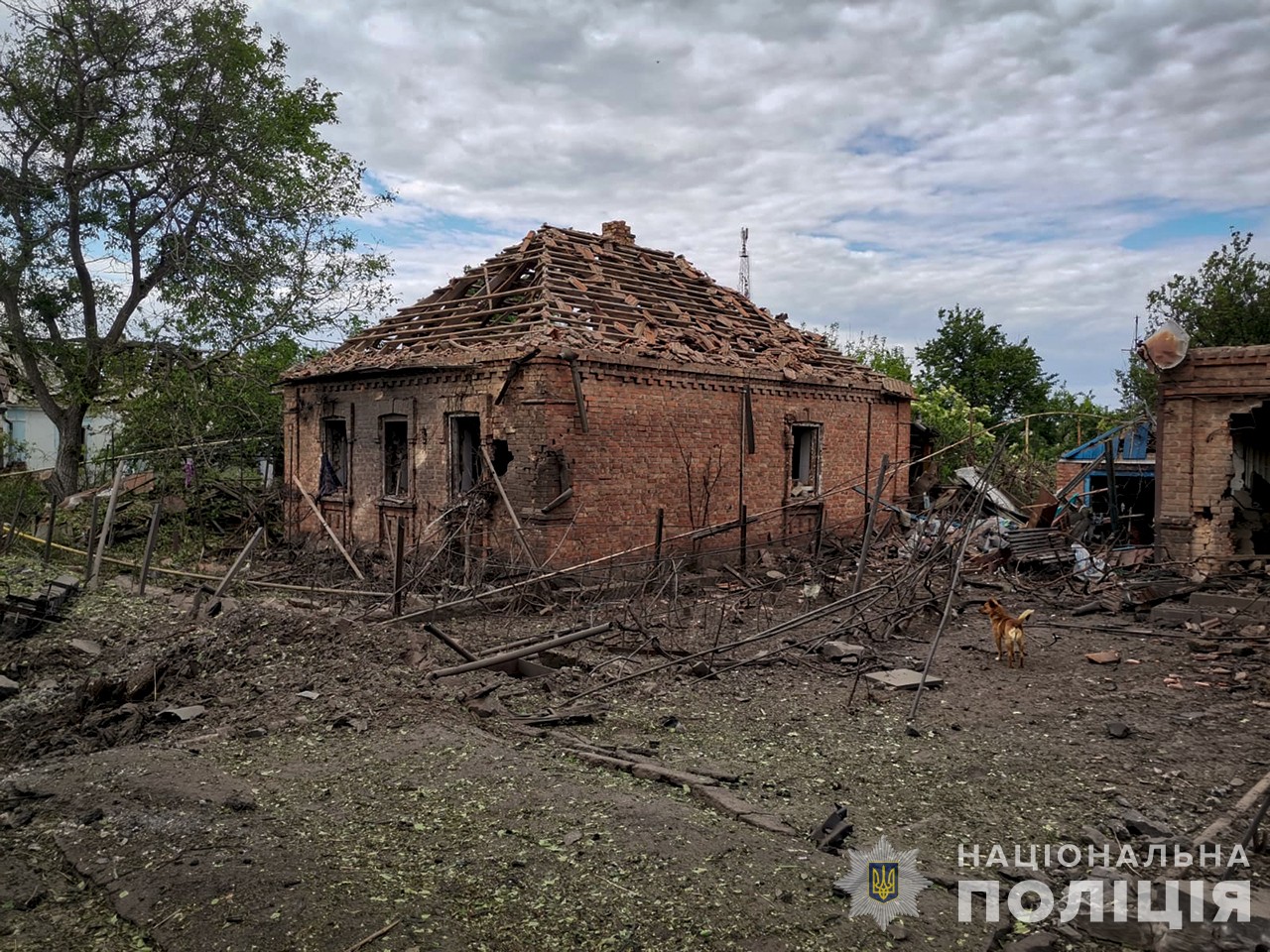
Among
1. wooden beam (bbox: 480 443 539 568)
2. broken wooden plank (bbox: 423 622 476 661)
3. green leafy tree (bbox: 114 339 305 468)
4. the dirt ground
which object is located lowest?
the dirt ground

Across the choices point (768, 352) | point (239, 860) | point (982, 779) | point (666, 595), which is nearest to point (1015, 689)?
point (982, 779)

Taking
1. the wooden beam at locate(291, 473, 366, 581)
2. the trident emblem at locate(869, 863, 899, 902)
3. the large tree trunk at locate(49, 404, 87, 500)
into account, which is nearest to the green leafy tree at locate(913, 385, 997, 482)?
the wooden beam at locate(291, 473, 366, 581)

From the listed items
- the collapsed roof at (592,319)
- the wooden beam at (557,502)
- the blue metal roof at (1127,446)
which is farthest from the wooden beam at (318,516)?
the blue metal roof at (1127,446)

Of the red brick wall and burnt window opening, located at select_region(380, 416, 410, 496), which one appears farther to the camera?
burnt window opening, located at select_region(380, 416, 410, 496)

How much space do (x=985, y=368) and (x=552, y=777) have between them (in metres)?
38.4

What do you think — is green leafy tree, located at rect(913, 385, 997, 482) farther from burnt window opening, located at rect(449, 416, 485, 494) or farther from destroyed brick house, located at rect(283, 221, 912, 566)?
burnt window opening, located at rect(449, 416, 485, 494)

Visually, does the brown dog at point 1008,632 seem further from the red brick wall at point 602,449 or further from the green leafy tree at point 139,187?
the green leafy tree at point 139,187

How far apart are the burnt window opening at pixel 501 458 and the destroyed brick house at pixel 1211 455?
1022cm

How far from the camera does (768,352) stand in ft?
57.3

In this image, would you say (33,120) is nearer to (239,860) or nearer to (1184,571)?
(239,860)

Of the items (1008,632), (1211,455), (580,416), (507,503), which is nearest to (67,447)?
(507,503)

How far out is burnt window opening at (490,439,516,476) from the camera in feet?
46.1

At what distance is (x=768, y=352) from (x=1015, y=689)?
980 cm

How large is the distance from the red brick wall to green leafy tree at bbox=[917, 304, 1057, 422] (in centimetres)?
2226
